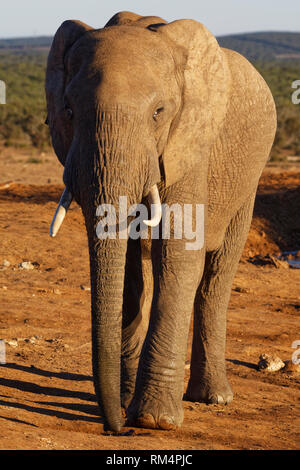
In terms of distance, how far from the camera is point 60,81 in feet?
15.3

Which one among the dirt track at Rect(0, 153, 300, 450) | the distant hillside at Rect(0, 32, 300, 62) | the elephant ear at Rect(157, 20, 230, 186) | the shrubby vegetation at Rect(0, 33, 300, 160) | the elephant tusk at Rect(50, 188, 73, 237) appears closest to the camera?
the elephant tusk at Rect(50, 188, 73, 237)

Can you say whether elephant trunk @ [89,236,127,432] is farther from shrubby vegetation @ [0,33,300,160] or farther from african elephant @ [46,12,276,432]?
shrubby vegetation @ [0,33,300,160]

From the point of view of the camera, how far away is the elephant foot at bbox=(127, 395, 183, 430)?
188 inches

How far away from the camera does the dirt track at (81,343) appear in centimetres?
471

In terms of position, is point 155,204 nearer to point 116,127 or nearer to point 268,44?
point 116,127

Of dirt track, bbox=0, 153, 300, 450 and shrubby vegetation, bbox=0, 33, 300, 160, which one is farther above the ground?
dirt track, bbox=0, 153, 300, 450

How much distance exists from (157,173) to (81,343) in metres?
3.01

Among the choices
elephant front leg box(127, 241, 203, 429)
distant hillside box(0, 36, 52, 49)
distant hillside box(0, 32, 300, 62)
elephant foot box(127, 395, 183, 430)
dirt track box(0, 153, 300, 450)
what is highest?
elephant front leg box(127, 241, 203, 429)

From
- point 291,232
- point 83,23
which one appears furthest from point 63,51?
point 291,232

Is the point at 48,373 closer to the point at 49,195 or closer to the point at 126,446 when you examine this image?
the point at 126,446

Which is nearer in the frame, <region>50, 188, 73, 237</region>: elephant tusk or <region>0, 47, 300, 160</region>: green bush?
<region>50, 188, 73, 237</region>: elephant tusk

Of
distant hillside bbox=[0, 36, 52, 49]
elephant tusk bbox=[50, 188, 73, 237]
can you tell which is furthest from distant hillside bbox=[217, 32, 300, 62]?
elephant tusk bbox=[50, 188, 73, 237]

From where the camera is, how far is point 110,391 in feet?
13.5

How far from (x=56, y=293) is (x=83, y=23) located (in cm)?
433
